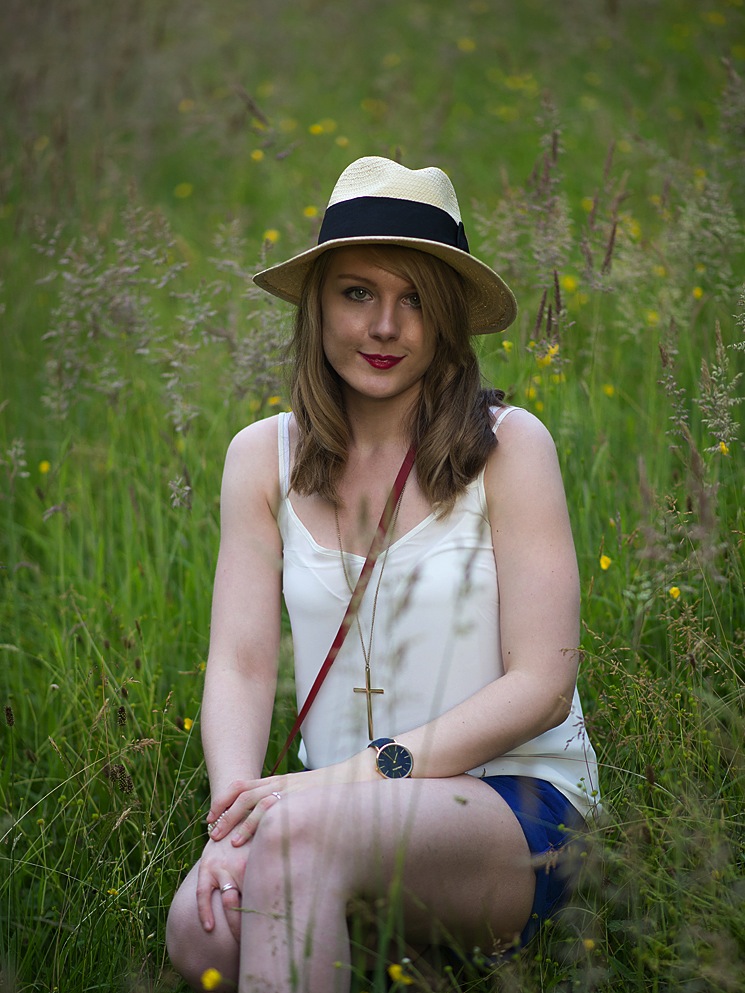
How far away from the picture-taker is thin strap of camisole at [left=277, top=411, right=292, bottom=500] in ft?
7.54

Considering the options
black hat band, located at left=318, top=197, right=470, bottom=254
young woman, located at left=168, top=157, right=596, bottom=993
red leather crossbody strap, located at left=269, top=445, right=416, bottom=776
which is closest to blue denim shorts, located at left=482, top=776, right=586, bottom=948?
young woman, located at left=168, top=157, right=596, bottom=993

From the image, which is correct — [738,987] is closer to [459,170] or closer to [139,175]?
[459,170]

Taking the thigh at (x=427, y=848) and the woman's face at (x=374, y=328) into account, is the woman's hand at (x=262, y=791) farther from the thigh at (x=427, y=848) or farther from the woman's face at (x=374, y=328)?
the woman's face at (x=374, y=328)

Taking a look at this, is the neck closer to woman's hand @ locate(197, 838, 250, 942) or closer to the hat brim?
the hat brim

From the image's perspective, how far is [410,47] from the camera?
723 centimetres

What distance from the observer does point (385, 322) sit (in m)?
2.11

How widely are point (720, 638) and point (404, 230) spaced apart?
117cm

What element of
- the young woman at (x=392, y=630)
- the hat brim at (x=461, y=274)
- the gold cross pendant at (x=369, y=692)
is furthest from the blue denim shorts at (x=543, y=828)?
the hat brim at (x=461, y=274)

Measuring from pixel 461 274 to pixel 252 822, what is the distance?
1.23 m

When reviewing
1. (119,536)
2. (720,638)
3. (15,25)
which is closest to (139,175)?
(15,25)

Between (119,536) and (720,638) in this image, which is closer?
(720,638)

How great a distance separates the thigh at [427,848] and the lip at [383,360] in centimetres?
87

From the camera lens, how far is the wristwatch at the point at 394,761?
1867mm

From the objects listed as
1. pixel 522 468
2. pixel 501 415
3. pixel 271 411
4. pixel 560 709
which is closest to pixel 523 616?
pixel 560 709
